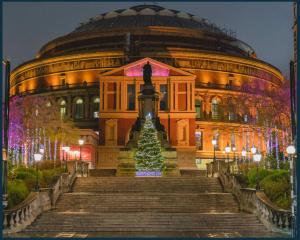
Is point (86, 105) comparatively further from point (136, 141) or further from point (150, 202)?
point (150, 202)

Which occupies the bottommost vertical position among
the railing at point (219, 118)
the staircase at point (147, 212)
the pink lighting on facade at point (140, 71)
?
the staircase at point (147, 212)

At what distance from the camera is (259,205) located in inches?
1409

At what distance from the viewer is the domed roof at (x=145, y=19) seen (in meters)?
122

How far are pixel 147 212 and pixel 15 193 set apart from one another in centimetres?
744

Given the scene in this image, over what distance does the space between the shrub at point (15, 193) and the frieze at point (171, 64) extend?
66798 millimetres

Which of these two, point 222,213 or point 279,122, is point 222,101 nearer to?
point 279,122

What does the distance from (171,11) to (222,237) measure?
347 feet

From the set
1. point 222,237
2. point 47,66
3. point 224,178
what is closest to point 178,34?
point 47,66

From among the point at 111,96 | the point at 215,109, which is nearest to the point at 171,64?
the point at 215,109

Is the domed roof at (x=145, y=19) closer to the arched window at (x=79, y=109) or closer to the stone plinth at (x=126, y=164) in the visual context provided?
the arched window at (x=79, y=109)

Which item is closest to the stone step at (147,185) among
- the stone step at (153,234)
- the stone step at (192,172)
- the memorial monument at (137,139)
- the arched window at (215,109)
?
the memorial monument at (137,139)

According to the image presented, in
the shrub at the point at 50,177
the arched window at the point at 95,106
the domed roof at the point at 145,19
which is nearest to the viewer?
the shrub at the point at 50,177

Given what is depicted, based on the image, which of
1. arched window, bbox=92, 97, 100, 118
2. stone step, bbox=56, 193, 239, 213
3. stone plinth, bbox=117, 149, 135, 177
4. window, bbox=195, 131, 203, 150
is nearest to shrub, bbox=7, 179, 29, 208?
stone step, bbox=56, 193, 239, 213

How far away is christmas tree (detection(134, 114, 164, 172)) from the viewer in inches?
2244
